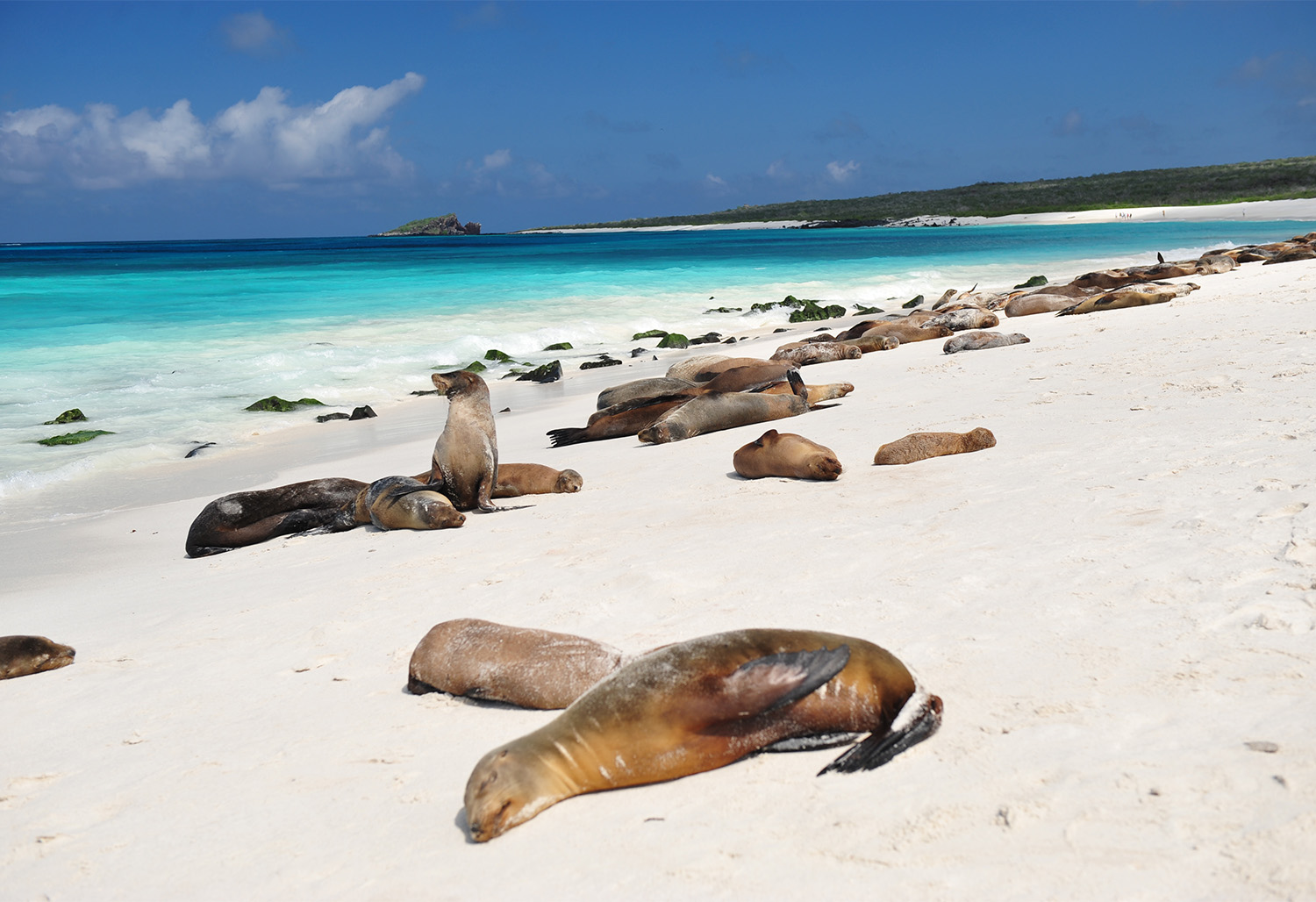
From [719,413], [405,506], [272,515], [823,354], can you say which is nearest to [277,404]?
[272,515]

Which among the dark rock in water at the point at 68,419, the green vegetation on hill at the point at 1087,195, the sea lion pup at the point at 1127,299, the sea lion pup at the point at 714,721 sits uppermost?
the green vegetation on hill at the point at 1087,195

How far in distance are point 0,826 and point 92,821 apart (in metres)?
0.28

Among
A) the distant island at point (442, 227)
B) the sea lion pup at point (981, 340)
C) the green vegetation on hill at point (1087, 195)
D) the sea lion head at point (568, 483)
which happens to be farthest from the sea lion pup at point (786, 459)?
the distant island at point (442, 227)

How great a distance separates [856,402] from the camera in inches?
330

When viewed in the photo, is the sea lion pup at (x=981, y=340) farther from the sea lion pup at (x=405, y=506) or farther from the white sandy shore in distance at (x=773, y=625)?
the sea lion pup at (x=405, y=506)

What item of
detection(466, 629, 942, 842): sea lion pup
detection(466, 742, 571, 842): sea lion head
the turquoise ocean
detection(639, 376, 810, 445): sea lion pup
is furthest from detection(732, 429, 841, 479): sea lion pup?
the turquoise ocean

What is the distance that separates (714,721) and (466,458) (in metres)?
3.98

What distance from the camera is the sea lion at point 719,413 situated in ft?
25.7

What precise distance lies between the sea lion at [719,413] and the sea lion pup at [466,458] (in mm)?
1786

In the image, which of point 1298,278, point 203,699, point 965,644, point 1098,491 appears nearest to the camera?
point 965,644

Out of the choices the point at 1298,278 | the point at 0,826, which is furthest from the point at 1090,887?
the point at 1298,278

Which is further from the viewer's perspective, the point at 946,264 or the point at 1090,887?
the point at 946,264

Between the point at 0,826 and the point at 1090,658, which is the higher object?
the point at 1090,658

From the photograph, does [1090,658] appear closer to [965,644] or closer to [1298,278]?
[965,644]
